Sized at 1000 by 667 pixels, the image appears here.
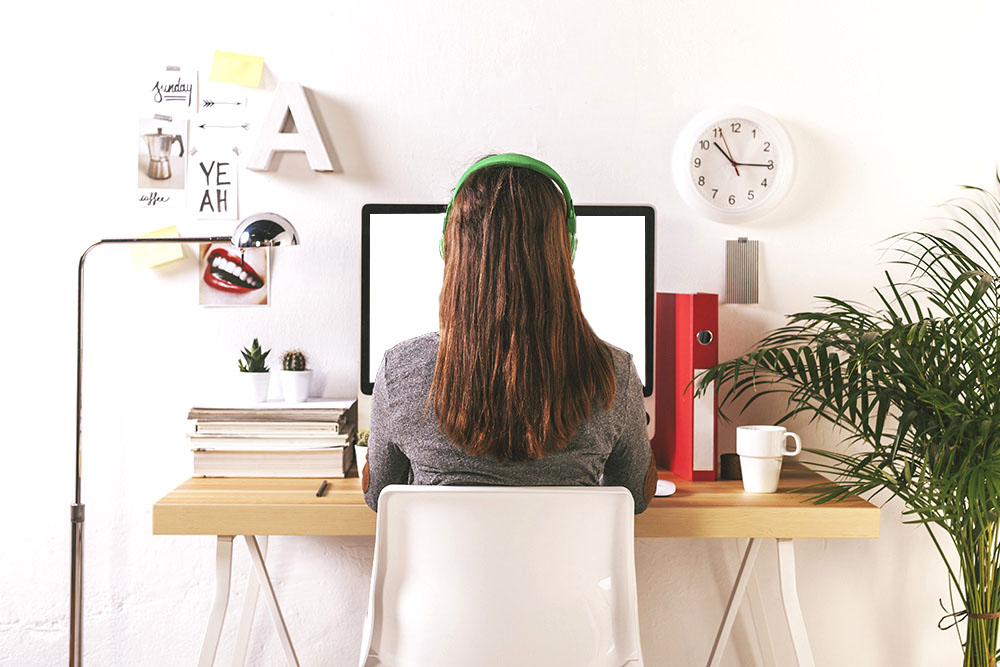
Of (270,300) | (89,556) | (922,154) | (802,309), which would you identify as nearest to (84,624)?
(89,556)

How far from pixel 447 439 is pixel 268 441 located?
68 centimetres

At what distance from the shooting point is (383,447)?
1220 mm

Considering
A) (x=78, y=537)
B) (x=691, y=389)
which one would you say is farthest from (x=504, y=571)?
(x=78, y=537)

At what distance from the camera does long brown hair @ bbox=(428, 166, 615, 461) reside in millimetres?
1108

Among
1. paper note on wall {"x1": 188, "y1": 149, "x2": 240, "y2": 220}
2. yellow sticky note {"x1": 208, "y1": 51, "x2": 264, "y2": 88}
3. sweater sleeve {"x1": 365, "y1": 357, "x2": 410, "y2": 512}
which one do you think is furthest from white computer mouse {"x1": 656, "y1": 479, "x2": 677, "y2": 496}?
yellow sticky note {"x1": 208, "y1": 51, "x2": 264, "y2": 88}

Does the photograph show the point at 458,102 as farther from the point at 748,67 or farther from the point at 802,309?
the point at 802,309

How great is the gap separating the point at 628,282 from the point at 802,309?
1.63 ft

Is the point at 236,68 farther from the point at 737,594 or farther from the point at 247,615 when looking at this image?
the point at 737,594

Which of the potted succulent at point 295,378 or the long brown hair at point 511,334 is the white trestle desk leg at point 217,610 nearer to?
the potted succulent at point 295,378

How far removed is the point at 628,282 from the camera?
68.3 inches

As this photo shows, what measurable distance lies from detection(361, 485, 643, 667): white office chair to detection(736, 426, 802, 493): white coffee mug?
59 cm

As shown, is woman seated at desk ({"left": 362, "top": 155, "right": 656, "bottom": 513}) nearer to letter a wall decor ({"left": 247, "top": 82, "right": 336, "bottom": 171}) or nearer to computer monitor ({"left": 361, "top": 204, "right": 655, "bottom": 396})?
computer monitor ({"left": 361, "top": 204, "right": 655, "bottom": 396})

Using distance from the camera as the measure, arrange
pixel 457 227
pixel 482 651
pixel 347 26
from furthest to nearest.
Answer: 1. pixel 347 26
2. pixel 457 227
3. pixel 482 651

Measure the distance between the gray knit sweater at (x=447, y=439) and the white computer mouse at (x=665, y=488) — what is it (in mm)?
306
